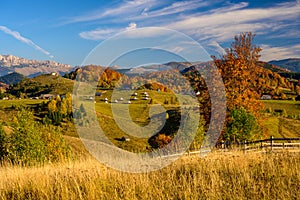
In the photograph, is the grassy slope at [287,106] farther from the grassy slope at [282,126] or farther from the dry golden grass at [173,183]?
the dry golden grass at [173,183]

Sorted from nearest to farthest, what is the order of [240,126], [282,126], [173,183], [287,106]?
[173,183]
[240,126]
[282,126]
[287,106]

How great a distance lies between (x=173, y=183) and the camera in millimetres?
6141

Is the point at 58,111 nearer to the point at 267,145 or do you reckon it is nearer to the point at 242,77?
the point at 242,77

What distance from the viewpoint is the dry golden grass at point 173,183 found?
5.44 m

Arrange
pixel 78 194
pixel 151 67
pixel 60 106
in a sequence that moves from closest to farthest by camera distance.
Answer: pixel 78 194
pixel 151 67
pixel 60 106

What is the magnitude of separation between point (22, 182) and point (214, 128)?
974 inches

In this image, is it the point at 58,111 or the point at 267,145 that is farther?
the point at 58,111

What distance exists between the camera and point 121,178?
657 centimetres

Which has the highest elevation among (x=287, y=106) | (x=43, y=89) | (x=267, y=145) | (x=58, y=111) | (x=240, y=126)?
(x=43, y=89)

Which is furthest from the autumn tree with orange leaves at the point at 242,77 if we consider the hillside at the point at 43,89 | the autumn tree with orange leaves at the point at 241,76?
the hillside at the point at 43,89

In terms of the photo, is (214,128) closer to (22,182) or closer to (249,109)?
(249,109)

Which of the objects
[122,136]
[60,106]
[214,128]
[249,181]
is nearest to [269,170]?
[249,181]

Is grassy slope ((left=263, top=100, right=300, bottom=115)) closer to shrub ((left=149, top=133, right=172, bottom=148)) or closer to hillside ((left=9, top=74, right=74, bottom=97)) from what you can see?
shrub ((left=149, top=133, right=172, bottom=148))

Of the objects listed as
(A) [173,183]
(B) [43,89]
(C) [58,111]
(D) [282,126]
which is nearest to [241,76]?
(A) [173,183]
